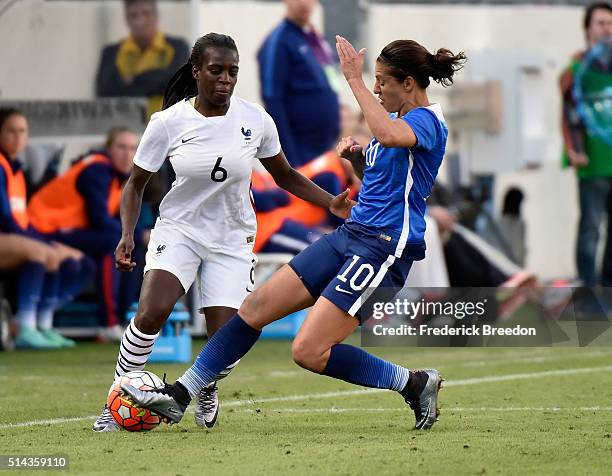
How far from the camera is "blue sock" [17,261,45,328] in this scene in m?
13.8

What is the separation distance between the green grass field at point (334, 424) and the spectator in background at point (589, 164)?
12.1 feet

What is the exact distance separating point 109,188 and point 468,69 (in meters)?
7.13

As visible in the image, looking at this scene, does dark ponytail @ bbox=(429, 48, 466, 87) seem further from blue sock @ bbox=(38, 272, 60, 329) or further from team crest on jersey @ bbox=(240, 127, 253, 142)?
blue sock @ bbox=(38, 272, 60, 329)

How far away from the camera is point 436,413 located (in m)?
7.82

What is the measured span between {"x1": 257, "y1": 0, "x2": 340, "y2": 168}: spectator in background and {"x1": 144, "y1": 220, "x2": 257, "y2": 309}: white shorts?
734cm

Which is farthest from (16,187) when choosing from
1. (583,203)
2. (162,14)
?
(583,203)

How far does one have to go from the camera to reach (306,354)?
7.58 m

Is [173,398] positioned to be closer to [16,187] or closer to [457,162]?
[16,187]

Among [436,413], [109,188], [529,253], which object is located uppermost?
[436,413]

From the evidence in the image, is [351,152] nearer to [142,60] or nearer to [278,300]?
[278,300]

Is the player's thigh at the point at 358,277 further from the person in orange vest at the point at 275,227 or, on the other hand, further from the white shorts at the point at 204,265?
the person in orange vest at the point at 275,227

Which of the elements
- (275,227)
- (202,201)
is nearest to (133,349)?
(202,201)

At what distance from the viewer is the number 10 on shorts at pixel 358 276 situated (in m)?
7.57

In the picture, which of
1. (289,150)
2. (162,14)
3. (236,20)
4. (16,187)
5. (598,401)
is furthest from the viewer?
(236,20)
